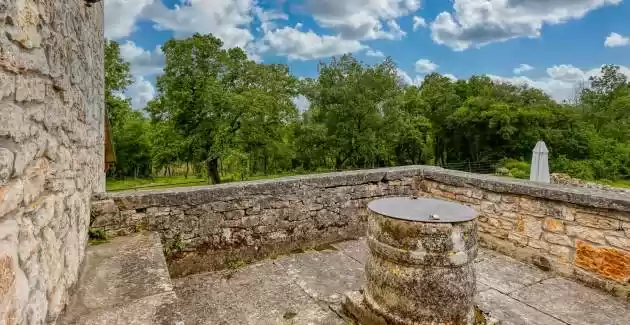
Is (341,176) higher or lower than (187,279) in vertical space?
higher

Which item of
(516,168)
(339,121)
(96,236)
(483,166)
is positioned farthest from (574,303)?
(483,166)

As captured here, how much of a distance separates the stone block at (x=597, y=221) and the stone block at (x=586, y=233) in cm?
5

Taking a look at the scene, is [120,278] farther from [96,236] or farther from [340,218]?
[340,218]

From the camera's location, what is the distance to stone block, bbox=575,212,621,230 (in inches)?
130

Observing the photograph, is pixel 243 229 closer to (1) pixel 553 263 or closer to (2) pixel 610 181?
(1) pixel 553 263

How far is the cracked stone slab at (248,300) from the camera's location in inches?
112

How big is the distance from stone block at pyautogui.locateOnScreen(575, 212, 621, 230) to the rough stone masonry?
14.3 feet

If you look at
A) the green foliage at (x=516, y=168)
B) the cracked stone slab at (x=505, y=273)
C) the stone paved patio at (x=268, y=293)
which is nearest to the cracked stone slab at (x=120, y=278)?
the stone paved patio at (x=268, y=293)

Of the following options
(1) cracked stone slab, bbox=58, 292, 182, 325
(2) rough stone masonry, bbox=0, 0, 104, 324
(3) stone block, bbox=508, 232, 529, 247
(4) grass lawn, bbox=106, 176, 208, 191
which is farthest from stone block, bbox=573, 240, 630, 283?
(4) grass lawn, bbox=106, 176, 208, 191

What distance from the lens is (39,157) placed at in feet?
4.83

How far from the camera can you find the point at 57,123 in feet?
5.95

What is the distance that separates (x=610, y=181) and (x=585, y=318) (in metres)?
29.0

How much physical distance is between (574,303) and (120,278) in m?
3.80

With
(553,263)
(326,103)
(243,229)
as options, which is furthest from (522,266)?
(326,103)
